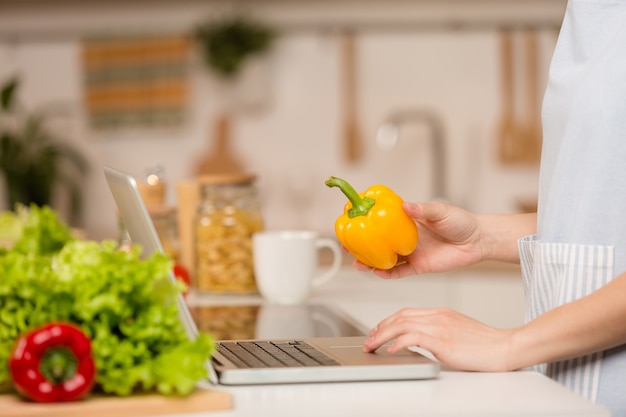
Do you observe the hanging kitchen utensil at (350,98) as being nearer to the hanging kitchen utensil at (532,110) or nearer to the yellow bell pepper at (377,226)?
the hanging kitchen utensil at (532,110)

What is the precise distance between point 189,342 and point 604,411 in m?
0.38

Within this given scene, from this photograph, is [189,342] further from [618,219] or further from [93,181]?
[93,181]

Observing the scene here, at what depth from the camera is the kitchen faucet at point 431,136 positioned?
13.1 feet

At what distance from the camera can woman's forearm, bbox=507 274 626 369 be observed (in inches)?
41.2

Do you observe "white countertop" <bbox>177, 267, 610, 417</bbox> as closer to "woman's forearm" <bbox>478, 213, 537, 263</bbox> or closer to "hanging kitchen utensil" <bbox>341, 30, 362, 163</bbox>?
"woman's forearm" <bbox>478, 213, 537, 263</bbox>

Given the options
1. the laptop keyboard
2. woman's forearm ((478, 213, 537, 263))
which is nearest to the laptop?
the laptop keyboard

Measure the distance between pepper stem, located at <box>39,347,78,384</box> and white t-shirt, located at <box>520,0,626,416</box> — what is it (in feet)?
1.98

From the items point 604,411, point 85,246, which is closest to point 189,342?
point 85,246

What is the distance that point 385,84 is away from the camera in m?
4.18

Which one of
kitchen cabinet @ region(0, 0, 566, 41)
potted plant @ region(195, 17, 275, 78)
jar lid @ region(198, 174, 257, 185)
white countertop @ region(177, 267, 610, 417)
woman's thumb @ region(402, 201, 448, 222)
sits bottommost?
white countertop @ region(177, 267, 610, 417)

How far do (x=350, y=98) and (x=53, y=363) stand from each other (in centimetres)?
336

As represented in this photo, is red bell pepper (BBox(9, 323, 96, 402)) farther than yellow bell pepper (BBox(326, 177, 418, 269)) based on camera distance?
No

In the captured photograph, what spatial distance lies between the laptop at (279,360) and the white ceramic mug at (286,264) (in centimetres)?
64

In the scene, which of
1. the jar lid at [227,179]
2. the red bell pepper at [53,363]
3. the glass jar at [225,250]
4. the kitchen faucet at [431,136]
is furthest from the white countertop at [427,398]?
the kitchen faucet at [431,136]
